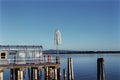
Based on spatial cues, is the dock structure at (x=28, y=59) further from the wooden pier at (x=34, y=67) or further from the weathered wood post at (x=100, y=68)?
the weathered wood post at (x=100, y=68)

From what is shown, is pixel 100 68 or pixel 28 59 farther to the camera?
pixel 28 59

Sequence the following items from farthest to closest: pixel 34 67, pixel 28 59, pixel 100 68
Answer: pixel 28 59 < pixel 34 67 < pixel 100 68

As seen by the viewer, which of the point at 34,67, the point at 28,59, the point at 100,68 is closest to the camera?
the point at 100,68

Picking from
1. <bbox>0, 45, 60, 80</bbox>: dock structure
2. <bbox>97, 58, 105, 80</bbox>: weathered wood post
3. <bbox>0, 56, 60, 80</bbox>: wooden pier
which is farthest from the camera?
<bbox>0, 45, 60, 80</bbox>: dock structure

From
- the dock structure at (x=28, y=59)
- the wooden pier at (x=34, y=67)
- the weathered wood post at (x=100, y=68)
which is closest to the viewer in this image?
the weathered wood post at (x=100, y=68)

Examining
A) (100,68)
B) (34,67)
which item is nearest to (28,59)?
(34,67)

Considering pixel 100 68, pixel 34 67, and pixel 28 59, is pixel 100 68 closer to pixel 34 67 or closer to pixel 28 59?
pixel 34 67

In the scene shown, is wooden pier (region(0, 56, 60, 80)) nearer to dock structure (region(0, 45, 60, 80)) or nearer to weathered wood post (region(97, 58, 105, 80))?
dock structure (region(0, 45, 60, 80))

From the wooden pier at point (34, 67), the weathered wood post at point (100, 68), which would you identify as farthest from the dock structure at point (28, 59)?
the weathered wood post at point (100, 68)

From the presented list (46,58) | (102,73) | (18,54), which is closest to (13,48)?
(18,54)

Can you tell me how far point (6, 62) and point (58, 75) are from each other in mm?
7350

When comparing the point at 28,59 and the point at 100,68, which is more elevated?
the point at 28,59

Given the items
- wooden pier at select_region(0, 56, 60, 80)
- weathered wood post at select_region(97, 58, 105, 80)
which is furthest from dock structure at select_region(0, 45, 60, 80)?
weathered wood post at select_region(97, 58, 105, 80)

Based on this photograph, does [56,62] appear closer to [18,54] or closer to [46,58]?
[46,58]
